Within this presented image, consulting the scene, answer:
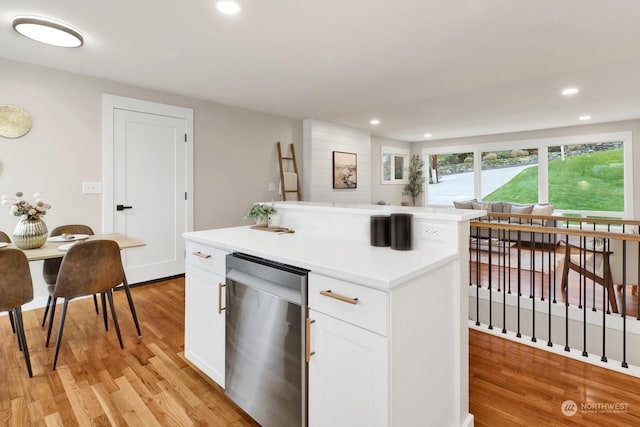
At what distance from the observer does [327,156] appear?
5.98 meters

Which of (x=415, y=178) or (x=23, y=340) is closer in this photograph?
(x=23, y=340)

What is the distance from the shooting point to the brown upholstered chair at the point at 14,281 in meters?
1.94

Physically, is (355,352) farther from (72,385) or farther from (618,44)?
(618,44)

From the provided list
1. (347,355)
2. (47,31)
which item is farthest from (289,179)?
(347,355)

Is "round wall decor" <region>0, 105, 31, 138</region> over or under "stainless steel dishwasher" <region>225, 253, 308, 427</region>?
over

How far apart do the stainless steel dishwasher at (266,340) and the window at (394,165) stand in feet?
21.8

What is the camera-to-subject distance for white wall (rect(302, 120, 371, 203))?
570cm

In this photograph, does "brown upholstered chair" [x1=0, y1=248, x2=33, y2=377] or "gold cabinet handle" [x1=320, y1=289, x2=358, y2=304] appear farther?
"brown upholstered chair" [x1=0, y1=248, x2=33, y2=377]

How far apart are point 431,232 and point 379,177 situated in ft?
20.8

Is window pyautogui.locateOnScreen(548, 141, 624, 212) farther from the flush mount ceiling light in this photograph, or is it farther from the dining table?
the flush mount ceiling light

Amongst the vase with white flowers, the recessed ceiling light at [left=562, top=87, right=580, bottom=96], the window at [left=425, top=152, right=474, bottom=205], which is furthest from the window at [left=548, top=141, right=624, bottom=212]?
the vase with white flowers

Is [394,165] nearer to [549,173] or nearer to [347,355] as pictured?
[549,173]

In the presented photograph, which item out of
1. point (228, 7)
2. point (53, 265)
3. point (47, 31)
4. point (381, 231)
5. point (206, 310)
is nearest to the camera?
point (381, 231)

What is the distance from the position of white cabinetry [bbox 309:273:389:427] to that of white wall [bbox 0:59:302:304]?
3.26 meters
